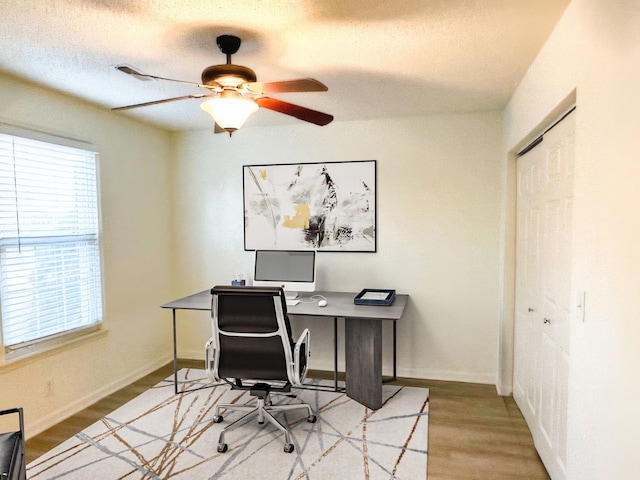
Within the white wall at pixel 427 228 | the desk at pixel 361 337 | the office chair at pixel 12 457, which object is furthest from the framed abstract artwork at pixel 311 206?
the office chair at pixel 12 457

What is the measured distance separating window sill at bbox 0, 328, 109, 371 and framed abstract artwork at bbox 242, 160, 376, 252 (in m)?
1.58

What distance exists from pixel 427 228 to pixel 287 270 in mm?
1307

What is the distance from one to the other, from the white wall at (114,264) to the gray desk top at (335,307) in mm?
637

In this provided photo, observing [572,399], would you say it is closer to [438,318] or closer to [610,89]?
[610,89]

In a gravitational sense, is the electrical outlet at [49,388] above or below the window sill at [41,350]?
below

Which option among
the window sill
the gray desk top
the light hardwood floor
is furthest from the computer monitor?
the window sill

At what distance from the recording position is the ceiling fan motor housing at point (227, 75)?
1977mm

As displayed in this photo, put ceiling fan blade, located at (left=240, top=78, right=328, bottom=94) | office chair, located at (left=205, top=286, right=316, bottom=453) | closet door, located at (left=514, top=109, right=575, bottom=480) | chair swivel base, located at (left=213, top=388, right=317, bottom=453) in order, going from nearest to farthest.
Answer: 1. ceiling fan blade, located at (left=240, top=78, right=328, bottom=94)
2. closet door, located at (left=514, top=109, right=575, bottom=480)
3. office chair, located at (left=205, top=286, right=316, bottom=453)
4. chair swivel base, located at (left=213, top=388, right=317, bottom=453)

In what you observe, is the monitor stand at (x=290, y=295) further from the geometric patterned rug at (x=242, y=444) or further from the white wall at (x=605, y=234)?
the white wall at (x=605, y=234)

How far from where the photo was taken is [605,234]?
4.60ft

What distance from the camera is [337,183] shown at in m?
3.87

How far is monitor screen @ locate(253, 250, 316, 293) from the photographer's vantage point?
356cm

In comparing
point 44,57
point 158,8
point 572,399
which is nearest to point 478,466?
point 572,399

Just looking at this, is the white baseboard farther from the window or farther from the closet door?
the closet door
